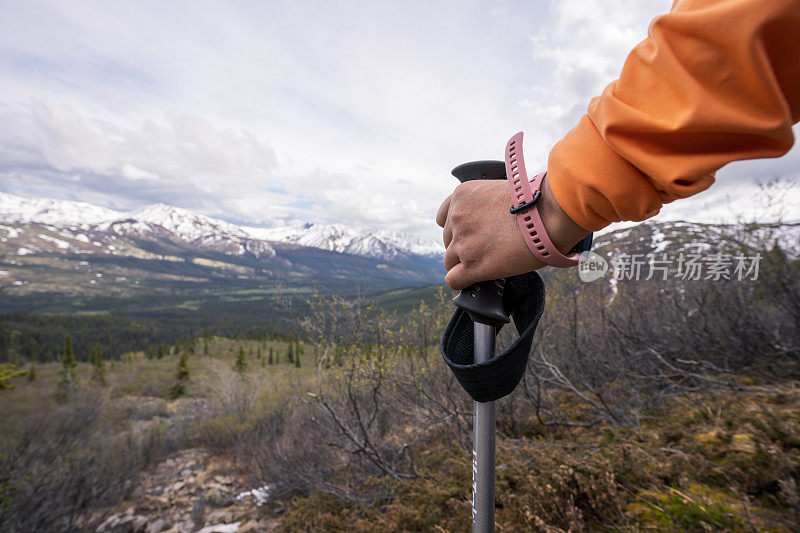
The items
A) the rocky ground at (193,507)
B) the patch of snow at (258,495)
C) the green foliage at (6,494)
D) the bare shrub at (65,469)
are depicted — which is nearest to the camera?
the green foliage at (6,494)

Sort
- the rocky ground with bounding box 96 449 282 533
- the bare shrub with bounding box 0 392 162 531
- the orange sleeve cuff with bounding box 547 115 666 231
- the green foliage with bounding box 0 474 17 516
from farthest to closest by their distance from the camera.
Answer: the rocky ground with bounding box 96 449 282 533 < the bare shrub with bounding box 0 392 162 531 < the green foliage with bounding box 0 474 17 516 < the orange sleeve cuff with bounding box 547 115 666 231

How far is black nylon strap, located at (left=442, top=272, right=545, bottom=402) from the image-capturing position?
1.16 metres

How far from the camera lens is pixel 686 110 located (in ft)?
2.32

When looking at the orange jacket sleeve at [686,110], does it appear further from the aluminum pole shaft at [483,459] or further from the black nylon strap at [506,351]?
the aluminum pole shaft at [483,459]

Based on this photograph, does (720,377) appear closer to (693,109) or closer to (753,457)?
(753,457)

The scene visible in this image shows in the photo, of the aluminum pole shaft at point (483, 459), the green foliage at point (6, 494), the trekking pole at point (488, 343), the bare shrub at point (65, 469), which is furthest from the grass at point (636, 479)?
the green foliage at point (6, 494)

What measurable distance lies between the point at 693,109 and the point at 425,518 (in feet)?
16.7

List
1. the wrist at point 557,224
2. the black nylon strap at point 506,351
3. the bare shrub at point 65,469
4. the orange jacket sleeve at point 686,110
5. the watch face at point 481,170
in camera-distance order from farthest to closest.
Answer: the bare shrub at point 65,469 → the watch face at point 481,170 → the black nylon strap at point 506,351 → the wrist at point 557,224 → the orange jacket sleeve at point 686,110

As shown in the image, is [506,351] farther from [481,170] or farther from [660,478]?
[660,478]

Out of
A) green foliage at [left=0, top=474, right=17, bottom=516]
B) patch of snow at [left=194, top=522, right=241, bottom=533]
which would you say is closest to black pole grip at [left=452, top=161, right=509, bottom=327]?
patch of snow at [left=194, top=522, right=241, bottom=533]

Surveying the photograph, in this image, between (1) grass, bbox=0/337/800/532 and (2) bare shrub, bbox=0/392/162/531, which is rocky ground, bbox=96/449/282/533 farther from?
(1) grass, bbox=0/337/800/532

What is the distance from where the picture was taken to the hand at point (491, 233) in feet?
3.31

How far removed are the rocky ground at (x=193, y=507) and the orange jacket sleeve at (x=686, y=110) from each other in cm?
910

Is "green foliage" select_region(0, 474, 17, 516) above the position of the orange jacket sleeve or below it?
below
